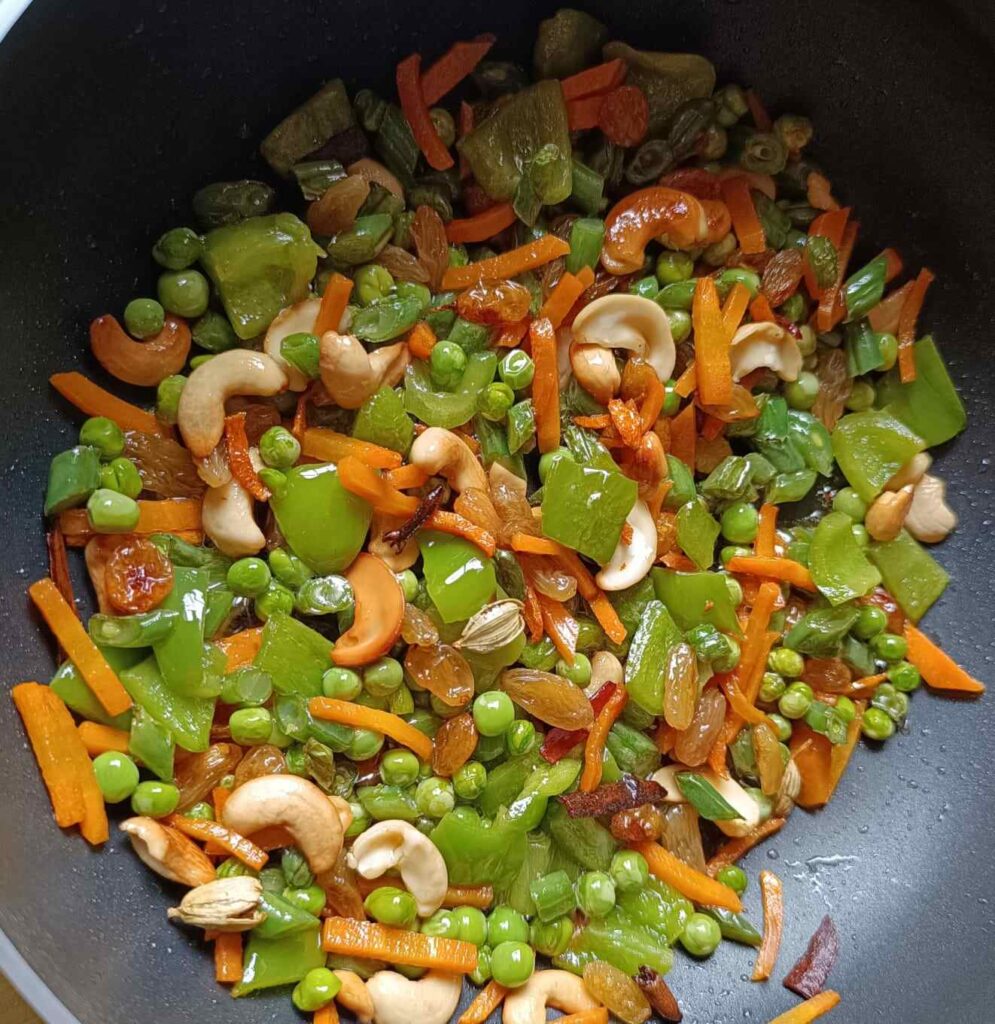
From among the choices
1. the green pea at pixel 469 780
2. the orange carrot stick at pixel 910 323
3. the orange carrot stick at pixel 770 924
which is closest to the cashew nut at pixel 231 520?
the green pea at pixel 469 780

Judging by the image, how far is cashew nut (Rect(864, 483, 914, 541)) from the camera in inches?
99.8

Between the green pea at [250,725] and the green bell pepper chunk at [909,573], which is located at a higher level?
the green bell pepper chunk at [909,573]

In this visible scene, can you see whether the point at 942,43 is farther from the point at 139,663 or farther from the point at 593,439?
the point at 139,663

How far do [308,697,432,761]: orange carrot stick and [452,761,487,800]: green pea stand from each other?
108 mm

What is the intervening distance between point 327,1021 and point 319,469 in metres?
1.21

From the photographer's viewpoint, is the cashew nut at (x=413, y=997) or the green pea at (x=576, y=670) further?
the green pea at (x=576, y=670)

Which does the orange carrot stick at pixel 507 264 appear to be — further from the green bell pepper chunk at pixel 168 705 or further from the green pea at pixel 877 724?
the green pea at pixel 877 724

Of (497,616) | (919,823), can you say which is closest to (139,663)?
(497,616)

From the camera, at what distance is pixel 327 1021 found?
6.66ft

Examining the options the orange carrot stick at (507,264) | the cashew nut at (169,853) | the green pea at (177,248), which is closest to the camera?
the cashew nut at (169,853)

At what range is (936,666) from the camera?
102 inches

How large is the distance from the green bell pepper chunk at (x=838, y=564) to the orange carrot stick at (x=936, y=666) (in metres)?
0.23

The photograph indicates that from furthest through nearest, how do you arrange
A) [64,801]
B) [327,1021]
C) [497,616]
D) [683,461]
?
[683,461] → [497,616] → [327,1021] → [64,801]

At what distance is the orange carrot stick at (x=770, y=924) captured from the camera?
2.35 meters
